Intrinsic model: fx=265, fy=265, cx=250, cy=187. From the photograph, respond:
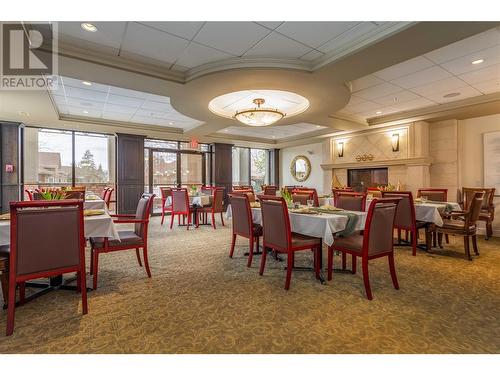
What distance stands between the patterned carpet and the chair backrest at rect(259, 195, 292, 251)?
1.42 ft

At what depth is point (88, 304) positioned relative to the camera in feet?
7.75

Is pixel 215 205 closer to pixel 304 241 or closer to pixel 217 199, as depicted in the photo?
pixel 217 199

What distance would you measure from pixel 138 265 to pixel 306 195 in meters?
2.90

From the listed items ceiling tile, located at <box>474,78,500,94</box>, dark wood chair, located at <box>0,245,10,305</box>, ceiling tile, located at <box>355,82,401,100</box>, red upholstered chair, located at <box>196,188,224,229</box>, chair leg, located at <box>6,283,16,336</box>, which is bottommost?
chair leg, located at <box>6,283,16,336</box>

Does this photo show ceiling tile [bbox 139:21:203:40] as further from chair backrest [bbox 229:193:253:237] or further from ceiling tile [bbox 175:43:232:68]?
chair backrest [bbox 229:193:253:237]

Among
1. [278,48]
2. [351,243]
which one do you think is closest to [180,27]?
[278,48]

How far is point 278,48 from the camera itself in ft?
10.7

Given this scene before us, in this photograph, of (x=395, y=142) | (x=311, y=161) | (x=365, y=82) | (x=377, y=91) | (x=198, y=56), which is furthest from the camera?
(x=311, y=161)

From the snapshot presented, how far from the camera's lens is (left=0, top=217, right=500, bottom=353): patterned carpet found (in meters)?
1.78

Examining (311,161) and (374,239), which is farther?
(311,161)

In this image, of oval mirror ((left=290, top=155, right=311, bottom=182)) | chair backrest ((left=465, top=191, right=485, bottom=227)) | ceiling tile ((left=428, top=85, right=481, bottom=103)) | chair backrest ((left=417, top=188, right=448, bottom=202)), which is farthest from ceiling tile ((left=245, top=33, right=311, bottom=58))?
oval mirror ((left=290, top=155, right=311, bottom=182))

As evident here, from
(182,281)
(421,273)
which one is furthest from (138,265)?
(421,273)

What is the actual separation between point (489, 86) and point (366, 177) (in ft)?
11.8

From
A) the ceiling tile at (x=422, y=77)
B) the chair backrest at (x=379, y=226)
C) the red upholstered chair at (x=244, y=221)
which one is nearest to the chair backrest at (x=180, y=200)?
the red upholstered chair at (x=244, y=221)
